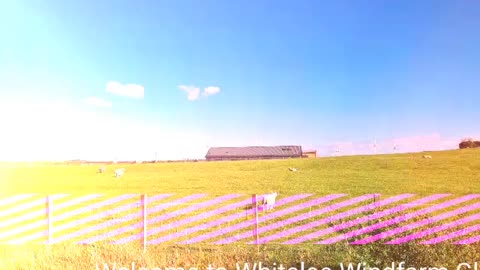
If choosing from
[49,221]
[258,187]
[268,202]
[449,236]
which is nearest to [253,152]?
[258,187]

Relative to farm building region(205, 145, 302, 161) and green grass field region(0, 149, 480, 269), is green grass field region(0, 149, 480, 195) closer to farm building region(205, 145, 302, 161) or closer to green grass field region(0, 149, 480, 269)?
green grass field region(0, 149, 480, 269)

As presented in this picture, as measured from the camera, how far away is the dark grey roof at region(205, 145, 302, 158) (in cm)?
8429

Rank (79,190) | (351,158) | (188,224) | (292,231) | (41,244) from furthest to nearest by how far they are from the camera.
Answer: (351,158) < (79,190) < (188,224) < (292,231) < (41,244)

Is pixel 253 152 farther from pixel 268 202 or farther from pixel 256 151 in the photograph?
pixel 268 202

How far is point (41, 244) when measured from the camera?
11.7 meters

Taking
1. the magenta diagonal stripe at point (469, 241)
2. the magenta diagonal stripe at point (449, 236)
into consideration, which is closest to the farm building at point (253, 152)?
the magenta diagonal stripe at point (449, 236)

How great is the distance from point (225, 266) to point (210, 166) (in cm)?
4522

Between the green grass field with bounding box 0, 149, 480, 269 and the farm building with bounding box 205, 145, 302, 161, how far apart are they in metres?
27.7

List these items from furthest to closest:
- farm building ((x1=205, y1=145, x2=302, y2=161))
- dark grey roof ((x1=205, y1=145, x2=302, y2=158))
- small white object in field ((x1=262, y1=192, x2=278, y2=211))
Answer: dark grey roof ((x1=205, y1=145, x2=302, y2=158)) → farm building ((x1=205, y1=145, x2=302, y2=161)) → small white object in field ((x1=262, y1=192, x2=278, y2=211))

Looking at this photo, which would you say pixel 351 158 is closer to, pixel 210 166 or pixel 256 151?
pixel 210 166

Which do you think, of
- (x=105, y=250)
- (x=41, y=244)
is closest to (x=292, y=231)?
(x=105, y=250)

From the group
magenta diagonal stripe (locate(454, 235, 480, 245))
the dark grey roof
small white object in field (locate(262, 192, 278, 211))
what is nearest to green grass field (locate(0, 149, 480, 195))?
small white object in field (locate(262, 192, 278, 211))

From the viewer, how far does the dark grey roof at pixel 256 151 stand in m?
84.3
